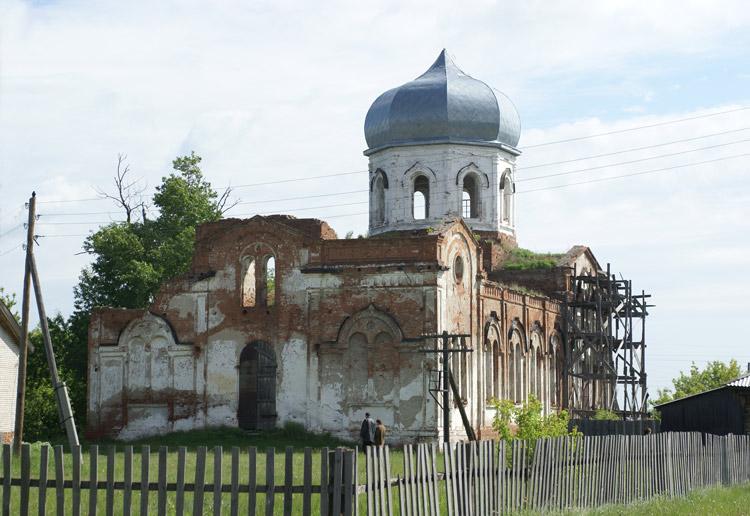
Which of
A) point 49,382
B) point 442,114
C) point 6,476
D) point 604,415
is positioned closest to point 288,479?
point 6,476

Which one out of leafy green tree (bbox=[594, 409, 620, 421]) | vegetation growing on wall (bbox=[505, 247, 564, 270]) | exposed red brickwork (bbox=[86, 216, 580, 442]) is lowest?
leafy green tree (bbox=[594, 409, 620, 421])

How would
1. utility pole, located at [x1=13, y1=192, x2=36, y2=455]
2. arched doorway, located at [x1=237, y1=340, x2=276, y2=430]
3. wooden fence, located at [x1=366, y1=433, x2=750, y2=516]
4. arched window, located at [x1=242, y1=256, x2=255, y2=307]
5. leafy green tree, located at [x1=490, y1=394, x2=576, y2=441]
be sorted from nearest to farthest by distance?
1. wooden fence, located at [x1=366, y1=433, x2=750, y2=516]
2. leafy green tree, located at [x1=490, y1=394, x2=576, y2=441]
3. utility pole, located at [x1=13, y1=192, x2=36, y2=455]
4. arched doorway, located at [x1=237, y1=340, x2=276, y2=430]
5. arched window, located at [x1=242, y1=256, x2=255, y2=307]

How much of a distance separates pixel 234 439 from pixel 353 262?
19.2 ft

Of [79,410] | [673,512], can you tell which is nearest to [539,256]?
[79,410]

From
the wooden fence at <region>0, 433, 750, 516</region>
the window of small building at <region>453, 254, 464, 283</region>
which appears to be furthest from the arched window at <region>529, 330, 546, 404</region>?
the wooden fence at <region>0, 433, 750, 516</region>

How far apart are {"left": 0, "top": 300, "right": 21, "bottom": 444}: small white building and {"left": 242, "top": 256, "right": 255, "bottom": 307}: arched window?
6421 mm

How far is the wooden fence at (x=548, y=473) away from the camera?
11.1 meters

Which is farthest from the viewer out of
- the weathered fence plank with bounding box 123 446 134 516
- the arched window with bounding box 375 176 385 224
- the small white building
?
the arched window with bounding box 375 176 385 224

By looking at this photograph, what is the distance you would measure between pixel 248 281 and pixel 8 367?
285 inches

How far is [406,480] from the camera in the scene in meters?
10.9

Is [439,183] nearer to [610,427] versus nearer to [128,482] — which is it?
[610,427]

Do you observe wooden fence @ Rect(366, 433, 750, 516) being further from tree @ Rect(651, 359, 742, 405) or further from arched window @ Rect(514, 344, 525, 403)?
tree @ Rect(651, 359, 742, 405)

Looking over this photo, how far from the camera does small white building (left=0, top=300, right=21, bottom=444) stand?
1157 inches

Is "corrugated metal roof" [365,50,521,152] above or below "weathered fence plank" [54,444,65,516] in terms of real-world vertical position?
above
